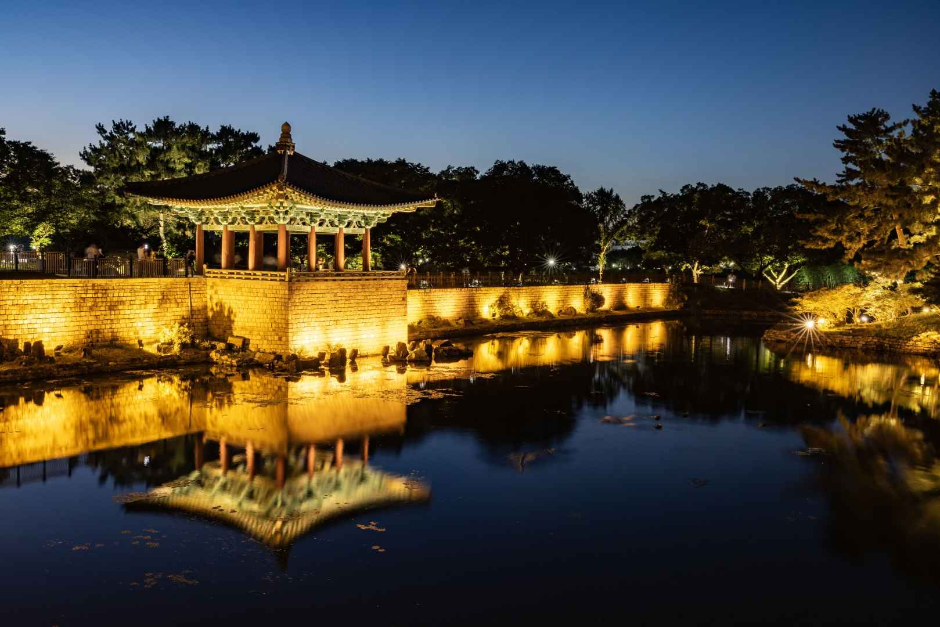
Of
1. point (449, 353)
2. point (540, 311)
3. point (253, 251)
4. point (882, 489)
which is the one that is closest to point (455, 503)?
point (882, 489)

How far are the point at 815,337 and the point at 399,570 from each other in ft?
100

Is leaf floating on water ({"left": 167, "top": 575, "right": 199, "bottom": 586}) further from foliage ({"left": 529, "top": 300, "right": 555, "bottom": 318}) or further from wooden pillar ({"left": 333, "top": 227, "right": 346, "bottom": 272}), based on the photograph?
foliage ({"left": 529, "top": 300, "right": 555, "bottom": 318})

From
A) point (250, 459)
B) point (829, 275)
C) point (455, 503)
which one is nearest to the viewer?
point (455, 503)

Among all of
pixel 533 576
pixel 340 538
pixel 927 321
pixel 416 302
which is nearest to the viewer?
pixel 533 576

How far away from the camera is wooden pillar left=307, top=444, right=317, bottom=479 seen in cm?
1301

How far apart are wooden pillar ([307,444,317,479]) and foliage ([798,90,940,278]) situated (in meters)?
27.0

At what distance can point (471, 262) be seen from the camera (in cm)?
4709

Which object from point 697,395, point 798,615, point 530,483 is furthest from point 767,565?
point 697,395

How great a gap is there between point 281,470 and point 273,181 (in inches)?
477

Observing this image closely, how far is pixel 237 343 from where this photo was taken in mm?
23406

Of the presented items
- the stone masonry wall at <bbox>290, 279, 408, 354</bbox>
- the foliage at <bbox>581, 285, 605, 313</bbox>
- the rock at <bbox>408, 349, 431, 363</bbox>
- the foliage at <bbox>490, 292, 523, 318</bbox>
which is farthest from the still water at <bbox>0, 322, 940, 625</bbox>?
the foliage at <bbox>581, 285, 605, 313</bbox>

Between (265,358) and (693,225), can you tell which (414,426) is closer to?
(265,358)

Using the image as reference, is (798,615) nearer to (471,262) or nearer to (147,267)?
(147,267)

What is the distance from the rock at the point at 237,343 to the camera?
2333cm
